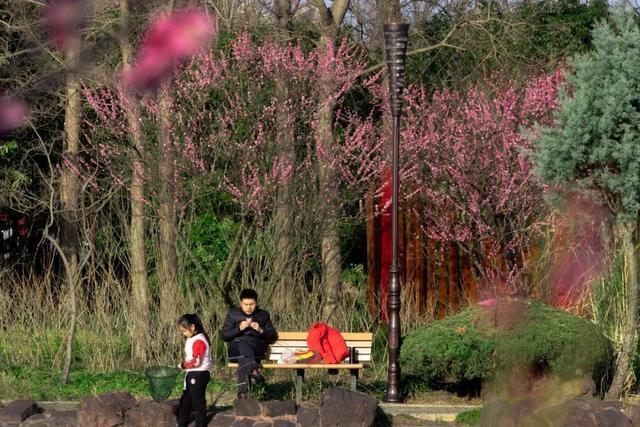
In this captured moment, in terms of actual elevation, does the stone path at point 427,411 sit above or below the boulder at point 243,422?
below

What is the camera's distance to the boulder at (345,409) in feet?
26.4

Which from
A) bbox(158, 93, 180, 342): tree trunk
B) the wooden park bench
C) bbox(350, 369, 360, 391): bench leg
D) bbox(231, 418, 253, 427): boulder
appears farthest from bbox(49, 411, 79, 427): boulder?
bbox(158, 93, 180, 342): tree trunk

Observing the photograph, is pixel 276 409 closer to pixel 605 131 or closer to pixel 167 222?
pixel 605 131

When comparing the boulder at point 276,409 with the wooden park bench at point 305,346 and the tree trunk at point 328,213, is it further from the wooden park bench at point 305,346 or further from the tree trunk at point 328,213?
the tree trunk at point 328,213

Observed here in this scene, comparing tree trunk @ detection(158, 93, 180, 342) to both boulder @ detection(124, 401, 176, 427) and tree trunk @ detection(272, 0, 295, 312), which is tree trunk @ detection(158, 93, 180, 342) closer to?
tree trunk @ detection(272, 0, 295, 312)

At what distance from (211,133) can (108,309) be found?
81.3 inches

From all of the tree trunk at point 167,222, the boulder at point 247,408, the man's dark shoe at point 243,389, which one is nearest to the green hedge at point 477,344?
the man's dark shoe at point 243,389

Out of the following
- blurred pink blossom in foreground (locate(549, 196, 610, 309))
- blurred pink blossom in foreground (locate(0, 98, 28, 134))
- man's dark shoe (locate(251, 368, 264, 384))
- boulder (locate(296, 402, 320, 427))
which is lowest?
boulder (locate(296, 402, 320, 427))

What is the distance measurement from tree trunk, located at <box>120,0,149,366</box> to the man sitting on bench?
1881 mm

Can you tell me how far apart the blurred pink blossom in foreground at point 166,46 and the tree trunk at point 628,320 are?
17.9ft

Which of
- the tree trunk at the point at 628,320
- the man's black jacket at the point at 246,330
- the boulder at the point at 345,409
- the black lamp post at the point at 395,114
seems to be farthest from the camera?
the black lamp post at the point at 395,114

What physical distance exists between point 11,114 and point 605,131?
9.83 metres

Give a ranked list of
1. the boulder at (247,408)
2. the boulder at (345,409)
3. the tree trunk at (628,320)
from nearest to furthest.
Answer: the boulder at (345,409)
the boulder at (247,408)
the tree trunk at (628,320)

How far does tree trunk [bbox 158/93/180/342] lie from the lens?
11.4 m
